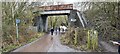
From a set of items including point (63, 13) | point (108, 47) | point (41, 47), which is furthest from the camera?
point (41, 47)

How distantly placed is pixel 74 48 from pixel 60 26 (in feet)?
1.58

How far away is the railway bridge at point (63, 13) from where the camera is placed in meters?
2.76

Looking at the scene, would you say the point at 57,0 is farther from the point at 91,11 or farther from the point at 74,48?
the point at 74,48

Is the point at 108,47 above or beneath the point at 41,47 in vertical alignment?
above

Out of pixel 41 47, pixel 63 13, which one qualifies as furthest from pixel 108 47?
pixel 41 47

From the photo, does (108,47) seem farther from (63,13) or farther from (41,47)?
(41,47)

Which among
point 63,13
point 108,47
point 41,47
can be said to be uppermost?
point 63,13

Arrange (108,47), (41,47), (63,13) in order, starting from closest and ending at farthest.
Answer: (108,47) → (63,13) → (41,47)

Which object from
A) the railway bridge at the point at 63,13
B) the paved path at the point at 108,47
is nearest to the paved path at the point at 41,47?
the railway bridge at the point at 63,13

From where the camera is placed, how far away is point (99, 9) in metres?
2.72

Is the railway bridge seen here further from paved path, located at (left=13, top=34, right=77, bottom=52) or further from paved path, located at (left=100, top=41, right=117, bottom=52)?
paved path, located at (left=100, top=41, right=117, bottom=52)

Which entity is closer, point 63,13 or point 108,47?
point 108,47

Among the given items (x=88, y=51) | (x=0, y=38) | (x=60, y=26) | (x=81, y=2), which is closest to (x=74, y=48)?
(x=88, y=51)

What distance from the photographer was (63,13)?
2.86 meters
